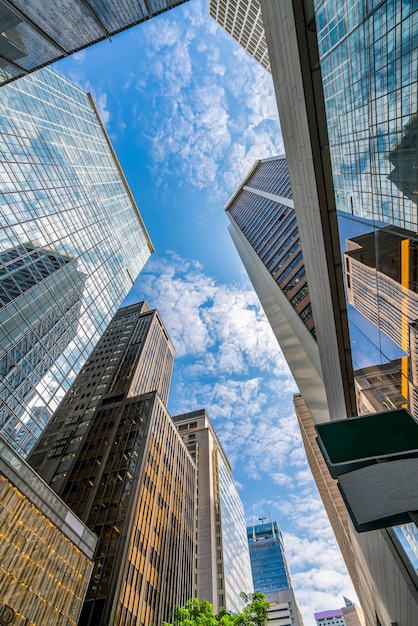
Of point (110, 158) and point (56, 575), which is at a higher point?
point (110, 158)

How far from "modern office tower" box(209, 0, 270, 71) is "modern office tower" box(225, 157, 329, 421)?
36.7m

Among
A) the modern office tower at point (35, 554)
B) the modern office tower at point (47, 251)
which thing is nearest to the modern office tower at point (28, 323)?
the modern office tower at point (47, 251)

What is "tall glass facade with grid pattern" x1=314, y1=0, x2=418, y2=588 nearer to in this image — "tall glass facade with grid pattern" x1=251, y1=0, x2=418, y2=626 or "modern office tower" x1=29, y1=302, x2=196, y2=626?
"tall glass facade with grid pattern" x1=251, y1=0, x2=418, y2=626

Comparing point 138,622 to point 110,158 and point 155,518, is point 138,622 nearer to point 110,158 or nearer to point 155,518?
point 155,518

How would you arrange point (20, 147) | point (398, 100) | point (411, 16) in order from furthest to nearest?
1. point (20, 147)
2. point (398, 100)
3. point (411, 16)

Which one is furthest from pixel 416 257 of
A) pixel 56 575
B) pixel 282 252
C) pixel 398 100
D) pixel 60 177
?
pixel 60 177

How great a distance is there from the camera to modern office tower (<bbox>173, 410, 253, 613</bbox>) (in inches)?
2462

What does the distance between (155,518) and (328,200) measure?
51573 mm

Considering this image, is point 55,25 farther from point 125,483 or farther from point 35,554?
point 125,483

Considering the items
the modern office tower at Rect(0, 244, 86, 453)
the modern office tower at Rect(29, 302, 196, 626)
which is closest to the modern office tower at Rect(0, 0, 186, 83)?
the modern office tower at Rect(0, 244, 86, 453)

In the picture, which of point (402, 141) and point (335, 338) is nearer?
point (402, 141)

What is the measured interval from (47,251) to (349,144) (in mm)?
40113

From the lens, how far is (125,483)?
46.4 m

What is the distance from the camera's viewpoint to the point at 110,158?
256 ft
